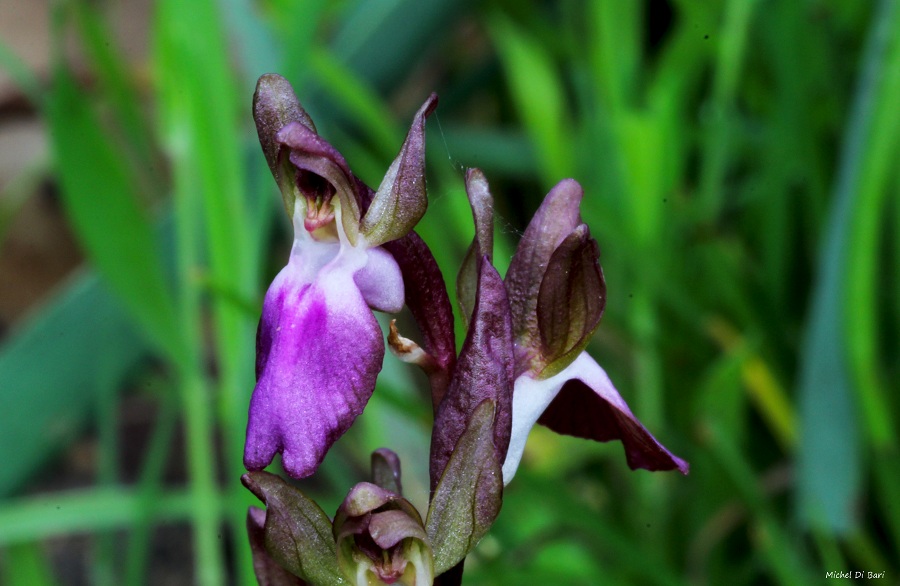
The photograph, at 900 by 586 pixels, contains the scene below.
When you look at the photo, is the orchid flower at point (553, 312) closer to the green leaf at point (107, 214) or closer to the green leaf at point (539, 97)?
the green leaf at point (107, 214)

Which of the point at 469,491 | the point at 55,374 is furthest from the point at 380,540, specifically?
the point at 55,374

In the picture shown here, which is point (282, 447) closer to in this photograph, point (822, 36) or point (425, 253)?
point (425, 253)

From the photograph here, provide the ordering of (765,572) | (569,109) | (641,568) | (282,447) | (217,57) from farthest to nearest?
(569,109), (765,572), (217,57), (641,568), (282,447)

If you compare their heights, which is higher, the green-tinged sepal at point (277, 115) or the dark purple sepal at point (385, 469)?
the green-tinged sepal at point (277, 115)

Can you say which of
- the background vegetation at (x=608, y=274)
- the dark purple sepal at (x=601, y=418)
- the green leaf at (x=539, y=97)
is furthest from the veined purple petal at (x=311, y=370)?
the green leaf at (x=539, y=97)

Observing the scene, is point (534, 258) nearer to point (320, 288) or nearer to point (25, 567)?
point (320, 288)

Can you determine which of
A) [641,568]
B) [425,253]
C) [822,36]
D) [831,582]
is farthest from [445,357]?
[822,36]

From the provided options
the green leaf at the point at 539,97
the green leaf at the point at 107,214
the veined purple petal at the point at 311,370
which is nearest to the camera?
the veined purple petal at the point at 311,370
